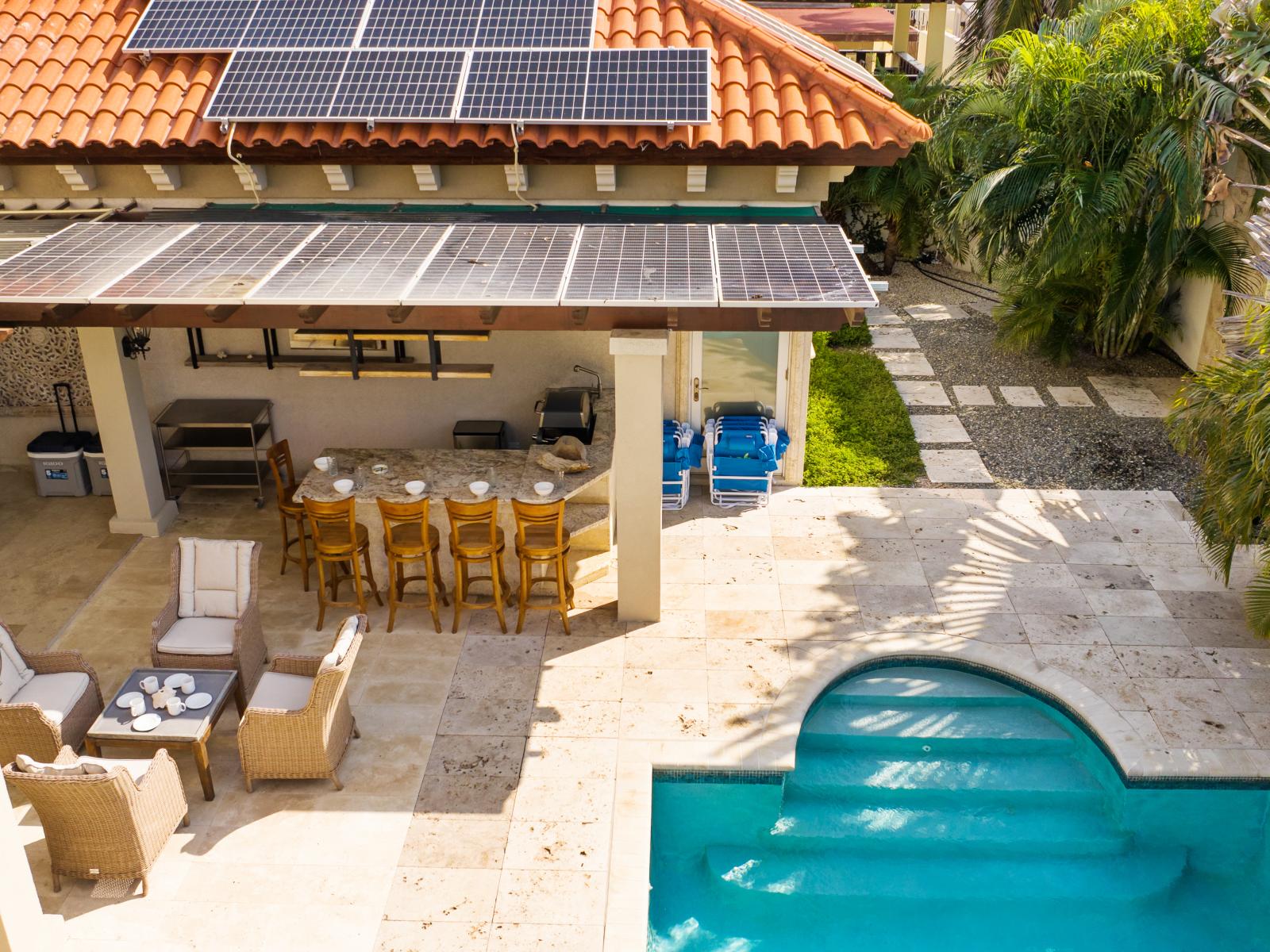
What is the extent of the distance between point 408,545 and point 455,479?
1.07m

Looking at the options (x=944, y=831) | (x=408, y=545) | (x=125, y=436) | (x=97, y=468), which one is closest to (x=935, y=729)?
(x=944, y=831)

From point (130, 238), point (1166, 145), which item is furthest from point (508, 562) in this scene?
point (1166, 145)

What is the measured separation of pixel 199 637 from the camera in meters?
9.91

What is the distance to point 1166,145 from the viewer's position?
549 inches

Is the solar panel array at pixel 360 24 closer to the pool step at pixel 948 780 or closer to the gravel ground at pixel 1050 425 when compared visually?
the gravel ground at pixel 1050 425

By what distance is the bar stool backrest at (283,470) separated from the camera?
11.9m

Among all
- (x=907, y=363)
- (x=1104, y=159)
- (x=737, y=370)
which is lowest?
(x=907, y=363)

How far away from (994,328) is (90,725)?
616 inches

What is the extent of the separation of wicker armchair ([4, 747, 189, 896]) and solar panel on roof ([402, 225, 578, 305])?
413cm

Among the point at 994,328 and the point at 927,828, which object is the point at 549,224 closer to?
the point at 927,828

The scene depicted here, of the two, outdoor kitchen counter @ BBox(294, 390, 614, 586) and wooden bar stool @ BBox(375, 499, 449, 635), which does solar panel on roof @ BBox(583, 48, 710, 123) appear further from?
wooden bar stool @ BBox(375, 499, 449, 635)

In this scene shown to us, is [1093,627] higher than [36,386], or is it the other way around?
[36,386]

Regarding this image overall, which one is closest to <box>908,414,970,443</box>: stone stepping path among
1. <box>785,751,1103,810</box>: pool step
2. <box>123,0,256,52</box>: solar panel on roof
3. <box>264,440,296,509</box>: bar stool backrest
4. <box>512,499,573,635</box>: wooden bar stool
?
<box>785,751,1103,810</box>: pool step

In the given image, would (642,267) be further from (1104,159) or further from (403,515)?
(1104,159)
